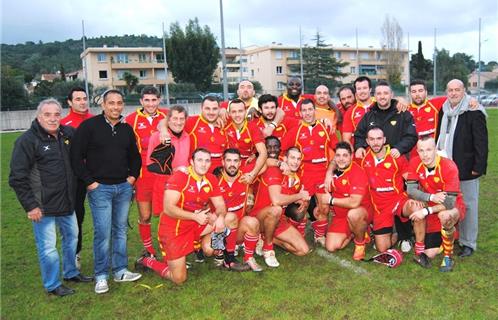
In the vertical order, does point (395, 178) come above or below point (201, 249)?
above

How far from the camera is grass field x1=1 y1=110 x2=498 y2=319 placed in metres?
4.10

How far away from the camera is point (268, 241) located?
546 centimetres

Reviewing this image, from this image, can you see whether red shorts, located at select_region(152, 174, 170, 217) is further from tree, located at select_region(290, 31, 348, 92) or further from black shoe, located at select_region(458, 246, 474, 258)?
tree, located at select_region(290, 31, 348, 92)

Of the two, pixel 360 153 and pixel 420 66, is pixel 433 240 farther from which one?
pixel 420 66

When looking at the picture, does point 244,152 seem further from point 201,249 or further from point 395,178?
point 395,178

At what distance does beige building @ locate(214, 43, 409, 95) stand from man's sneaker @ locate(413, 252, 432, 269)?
57.3 m

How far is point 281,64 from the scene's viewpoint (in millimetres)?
65500

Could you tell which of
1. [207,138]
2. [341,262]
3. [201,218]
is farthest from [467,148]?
[201,218]

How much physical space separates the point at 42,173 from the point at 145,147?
59.5 inches

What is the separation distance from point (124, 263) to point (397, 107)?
401 centimetres

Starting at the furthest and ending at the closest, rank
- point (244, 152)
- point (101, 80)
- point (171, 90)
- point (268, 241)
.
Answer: point (101, 80) → point (171, 90) → point (244, 152) → point (268, 241)

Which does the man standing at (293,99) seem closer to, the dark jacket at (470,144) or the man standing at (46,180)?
the dark jacket at (470,144)

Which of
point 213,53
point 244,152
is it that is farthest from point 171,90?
point 244,152

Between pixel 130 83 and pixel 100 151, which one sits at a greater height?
pixel 130 83
